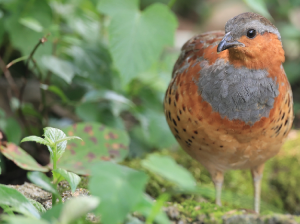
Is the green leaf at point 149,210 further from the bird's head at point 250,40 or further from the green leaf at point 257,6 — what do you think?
the green leaf at point 257,6

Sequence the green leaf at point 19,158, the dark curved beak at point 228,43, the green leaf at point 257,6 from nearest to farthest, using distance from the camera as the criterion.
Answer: the dark curved beak at point 228,43, the green leaf at point 19,158, the green leaf at point 257,6

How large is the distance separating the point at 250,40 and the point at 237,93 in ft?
0.99

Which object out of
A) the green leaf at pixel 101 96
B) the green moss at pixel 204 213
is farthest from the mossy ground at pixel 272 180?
the green moss at pixel 204 213

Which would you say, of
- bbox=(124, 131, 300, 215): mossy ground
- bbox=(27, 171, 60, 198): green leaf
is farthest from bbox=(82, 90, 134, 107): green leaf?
bbox=(27, 171, 60, 198): green leaf

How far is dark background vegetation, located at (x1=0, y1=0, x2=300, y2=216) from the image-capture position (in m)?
2.92

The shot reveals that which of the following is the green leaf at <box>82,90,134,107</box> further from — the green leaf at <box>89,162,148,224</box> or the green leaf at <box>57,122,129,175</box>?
the green leaf at <box>89,162,148,224</box>

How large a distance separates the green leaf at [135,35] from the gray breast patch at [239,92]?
0.86m

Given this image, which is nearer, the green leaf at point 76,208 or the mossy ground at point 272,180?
the green leaf at point 76,208

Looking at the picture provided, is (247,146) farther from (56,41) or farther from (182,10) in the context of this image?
(182,10)

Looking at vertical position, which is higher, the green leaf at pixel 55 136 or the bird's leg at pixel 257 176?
the bird's leg at pixel 257 176

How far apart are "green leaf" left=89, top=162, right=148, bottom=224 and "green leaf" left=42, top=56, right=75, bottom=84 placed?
5.44ft

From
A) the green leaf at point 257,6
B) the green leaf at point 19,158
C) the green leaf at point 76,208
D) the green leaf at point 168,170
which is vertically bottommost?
the green leaf at point 76,208

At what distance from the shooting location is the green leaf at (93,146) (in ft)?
8.25

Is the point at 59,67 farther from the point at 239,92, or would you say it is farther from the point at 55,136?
the point at 239,92
